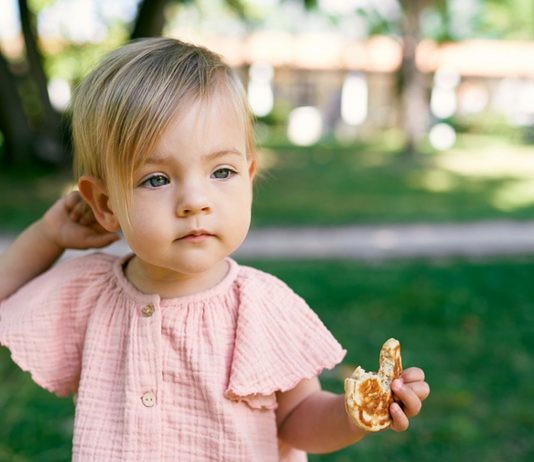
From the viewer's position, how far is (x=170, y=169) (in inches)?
50.1

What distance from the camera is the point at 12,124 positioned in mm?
12289

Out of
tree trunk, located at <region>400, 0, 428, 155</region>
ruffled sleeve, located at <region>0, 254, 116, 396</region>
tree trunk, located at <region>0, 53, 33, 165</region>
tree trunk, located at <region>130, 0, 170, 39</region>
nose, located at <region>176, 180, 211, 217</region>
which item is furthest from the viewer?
tree trunk, located at <region>400, 0, 428, 155</region>

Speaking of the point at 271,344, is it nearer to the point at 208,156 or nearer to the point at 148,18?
the point at 208,156

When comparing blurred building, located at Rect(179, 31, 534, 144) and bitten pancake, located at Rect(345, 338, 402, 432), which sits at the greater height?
bitten pancake, located at Rect(345, 338, 402, 432)

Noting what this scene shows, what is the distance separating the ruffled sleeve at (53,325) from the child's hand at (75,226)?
0.36 ft

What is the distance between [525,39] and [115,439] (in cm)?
3963

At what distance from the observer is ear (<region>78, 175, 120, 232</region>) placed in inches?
56.7

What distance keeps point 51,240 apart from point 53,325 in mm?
243

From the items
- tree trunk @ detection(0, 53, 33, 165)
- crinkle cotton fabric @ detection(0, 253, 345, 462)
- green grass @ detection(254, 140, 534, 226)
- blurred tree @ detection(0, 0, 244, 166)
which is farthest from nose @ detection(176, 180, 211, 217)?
tree trunk @ detection(0, 53, 33, 165)

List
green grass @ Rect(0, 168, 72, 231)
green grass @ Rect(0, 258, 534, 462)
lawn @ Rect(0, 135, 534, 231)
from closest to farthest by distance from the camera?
green grass @ Rect(0, 258, 534, 462), green grass @ Rect(0, 168, 72, 231), lawn @ Rect(0, 135, 534, 231)

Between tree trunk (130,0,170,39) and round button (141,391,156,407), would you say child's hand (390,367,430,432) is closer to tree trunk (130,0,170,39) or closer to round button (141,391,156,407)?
round button (141,391,156,407)

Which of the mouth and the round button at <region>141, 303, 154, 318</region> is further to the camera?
the round button at <region>141, 303, 154, 318</region>

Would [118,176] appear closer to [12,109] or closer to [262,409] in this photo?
[262,409]

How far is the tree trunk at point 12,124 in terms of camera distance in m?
12.0
